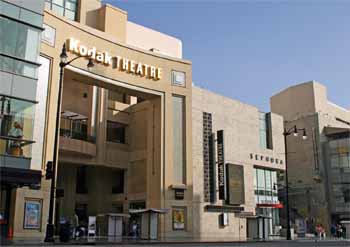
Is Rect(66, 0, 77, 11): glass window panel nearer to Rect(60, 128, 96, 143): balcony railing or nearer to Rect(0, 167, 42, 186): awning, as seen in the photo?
Rect(60, 128, 96, 143): balcony railing

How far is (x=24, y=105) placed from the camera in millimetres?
29344

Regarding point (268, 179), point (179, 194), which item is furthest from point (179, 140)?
point (268, 179)

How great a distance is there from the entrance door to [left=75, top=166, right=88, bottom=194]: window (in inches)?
637

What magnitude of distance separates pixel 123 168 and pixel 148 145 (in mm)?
4022

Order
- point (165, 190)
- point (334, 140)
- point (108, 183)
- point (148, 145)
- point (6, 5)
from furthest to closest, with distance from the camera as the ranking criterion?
point (334, 140) < point (108, 183) < point (148, 145) < point (165, 190) < point (6, 5)

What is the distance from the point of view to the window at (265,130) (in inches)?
2151

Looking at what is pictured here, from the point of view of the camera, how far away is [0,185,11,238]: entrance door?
2904 centimetres

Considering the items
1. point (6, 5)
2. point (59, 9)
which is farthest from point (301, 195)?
point (6, 5)

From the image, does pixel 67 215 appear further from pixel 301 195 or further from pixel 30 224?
pixel 301 195

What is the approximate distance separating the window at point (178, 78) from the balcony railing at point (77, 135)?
917cm

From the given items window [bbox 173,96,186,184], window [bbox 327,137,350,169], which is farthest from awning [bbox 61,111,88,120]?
window [bbox 327,137,350,169]

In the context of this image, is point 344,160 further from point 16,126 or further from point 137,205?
point 16,126

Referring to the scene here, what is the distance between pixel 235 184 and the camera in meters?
47.4

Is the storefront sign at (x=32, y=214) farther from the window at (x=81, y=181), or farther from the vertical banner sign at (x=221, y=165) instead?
the vertical banner sign at (x=221, y=165)
